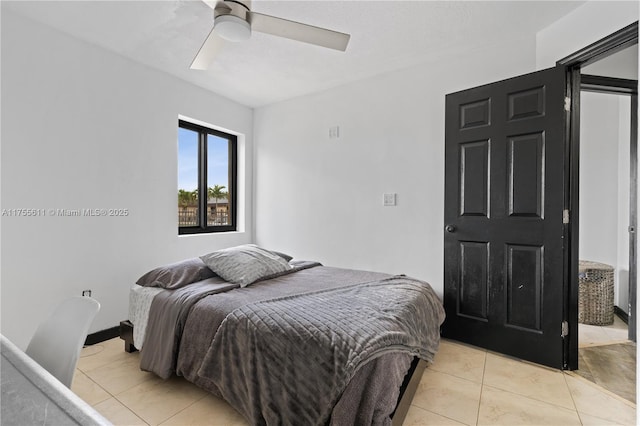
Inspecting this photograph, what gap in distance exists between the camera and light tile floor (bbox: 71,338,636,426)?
1.67 m

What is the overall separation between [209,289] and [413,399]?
140 centimetres

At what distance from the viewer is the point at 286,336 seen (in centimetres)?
145

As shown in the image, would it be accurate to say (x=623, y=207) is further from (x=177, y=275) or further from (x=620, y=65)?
(x=177, y=275)

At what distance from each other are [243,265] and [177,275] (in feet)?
1.51

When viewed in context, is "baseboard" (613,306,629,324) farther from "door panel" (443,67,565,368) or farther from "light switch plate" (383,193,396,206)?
"light switch plate" (383,193,396,206)

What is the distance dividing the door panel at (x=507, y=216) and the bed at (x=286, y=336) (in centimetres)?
43

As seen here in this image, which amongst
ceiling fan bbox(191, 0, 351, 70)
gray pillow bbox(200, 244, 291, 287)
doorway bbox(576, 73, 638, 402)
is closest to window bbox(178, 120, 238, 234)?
gray pillow bbox(200, 244, 291, 287)

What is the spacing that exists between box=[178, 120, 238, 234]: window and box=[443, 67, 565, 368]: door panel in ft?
8.66

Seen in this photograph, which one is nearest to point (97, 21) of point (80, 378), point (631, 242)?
point (80, 378)

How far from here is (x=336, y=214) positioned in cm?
351

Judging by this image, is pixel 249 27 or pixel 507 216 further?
pixel 507 216

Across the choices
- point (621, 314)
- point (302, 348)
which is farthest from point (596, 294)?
point (302, 348)

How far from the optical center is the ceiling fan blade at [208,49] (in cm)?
190

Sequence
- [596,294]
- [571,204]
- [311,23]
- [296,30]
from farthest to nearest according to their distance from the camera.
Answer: [596,294] → [311,23] → [571,204] → [296,30]
